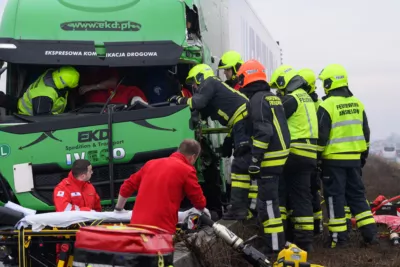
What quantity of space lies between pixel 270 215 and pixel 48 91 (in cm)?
273

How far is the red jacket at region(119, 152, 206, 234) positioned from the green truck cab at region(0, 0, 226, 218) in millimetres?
1695

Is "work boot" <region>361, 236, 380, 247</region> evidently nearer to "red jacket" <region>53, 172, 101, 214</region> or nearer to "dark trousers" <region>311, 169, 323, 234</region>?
"dark trousers" <region>311, 169, 323, 234</region>

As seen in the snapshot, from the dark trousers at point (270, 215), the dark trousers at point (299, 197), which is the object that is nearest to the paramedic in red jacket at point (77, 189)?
the dark trousers at point (270, 215)

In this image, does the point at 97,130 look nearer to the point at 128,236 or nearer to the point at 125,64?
the point at 125,64

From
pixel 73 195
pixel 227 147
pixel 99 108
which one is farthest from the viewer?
pixel 227 147

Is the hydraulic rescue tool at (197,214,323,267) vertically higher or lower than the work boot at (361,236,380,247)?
higher

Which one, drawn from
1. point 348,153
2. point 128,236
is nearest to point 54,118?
point 348,153

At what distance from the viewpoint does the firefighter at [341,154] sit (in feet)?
23.1

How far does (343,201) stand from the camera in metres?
7.07

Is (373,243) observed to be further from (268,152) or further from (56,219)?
(56,219)

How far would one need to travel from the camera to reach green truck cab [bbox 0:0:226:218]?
260 inches

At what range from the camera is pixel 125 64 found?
23.4 ft

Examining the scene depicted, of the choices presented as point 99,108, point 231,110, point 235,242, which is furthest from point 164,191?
point 99,108

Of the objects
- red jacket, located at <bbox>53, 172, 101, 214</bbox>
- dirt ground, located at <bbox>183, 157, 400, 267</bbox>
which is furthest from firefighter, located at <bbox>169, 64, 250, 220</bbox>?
red jacket, located at <bbox>53, 172, 101, 214</bbox>
